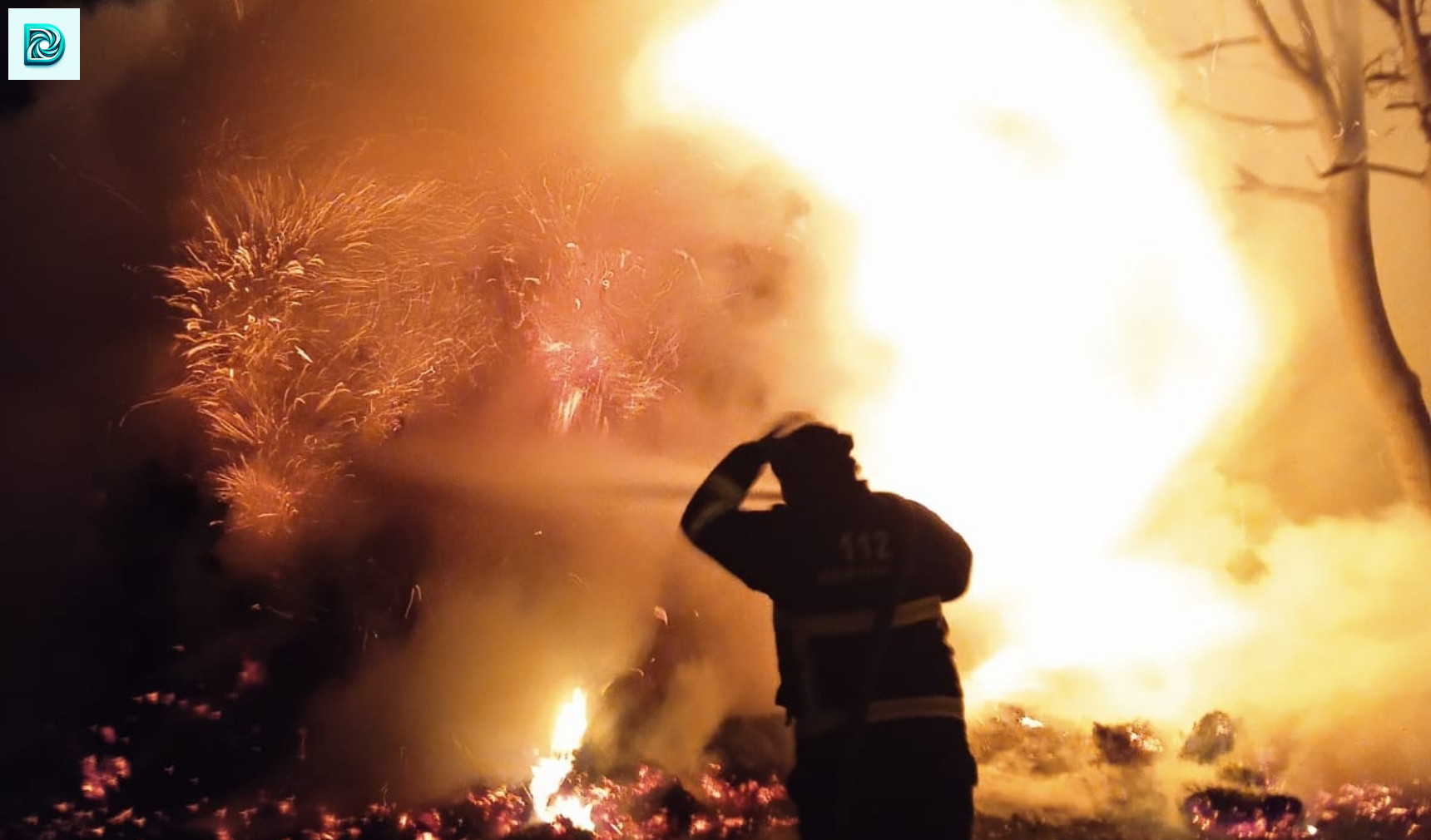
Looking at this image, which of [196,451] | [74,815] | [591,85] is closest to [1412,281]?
[591,85]

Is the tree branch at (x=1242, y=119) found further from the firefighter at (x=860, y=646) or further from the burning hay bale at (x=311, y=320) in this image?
the firefighter at (x=860, y=646)

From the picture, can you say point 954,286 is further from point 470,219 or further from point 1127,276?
point 470,219

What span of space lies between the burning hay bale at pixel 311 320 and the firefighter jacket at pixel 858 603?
397cm

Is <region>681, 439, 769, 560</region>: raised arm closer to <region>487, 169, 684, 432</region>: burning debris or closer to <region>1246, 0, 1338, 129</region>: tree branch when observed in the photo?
<region>487, 169, 684, 432</region>: burning debris

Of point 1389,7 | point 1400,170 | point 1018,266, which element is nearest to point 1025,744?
point 1018,266

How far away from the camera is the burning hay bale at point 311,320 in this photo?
20.0 feet

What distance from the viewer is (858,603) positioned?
9.39 ft

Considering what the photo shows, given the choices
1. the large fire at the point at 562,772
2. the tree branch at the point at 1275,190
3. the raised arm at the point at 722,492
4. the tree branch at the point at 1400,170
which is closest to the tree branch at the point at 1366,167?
the tree branch at the point at 1400,170

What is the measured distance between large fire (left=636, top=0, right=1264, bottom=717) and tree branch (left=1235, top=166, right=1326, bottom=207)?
280 millimetres

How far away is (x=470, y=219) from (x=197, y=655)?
2891mm

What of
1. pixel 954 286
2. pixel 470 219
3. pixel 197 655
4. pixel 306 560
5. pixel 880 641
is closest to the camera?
pixel 880 641

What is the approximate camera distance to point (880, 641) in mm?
2805

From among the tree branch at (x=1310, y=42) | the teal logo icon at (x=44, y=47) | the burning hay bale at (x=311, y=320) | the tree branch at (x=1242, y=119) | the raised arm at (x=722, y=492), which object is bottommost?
the raised arm at (x=722, y=492)

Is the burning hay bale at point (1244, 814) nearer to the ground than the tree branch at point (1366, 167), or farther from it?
nearer to the ground
